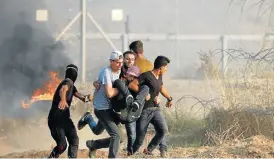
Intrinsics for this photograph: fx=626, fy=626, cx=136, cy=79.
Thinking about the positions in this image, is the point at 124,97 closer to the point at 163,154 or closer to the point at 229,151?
the point at 163,154

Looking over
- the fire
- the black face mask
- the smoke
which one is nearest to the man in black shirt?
the black face mask

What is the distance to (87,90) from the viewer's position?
15344mm

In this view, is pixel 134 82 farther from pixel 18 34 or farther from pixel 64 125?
pixel 18 34

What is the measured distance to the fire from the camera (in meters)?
13.4

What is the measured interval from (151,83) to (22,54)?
8619 millimetres

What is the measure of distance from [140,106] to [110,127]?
46 cm

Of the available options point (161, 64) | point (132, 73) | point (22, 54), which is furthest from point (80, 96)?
point (22, 54)

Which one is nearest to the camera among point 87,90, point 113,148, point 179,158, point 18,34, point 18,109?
point 113,148

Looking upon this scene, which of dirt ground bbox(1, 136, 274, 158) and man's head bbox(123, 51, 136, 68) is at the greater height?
man's head bbox(123, 51, 136, 68)

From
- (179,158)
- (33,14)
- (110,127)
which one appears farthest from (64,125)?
(33,14)

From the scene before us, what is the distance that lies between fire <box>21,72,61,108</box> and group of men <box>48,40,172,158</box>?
518 centimetres

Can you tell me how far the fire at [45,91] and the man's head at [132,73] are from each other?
211 inches

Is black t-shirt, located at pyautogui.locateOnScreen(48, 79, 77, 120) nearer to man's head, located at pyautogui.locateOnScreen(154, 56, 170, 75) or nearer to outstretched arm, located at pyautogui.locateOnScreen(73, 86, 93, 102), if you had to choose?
outstretched arm, located at pyautogui.locateOnScreen(73, 86, 93, 102)

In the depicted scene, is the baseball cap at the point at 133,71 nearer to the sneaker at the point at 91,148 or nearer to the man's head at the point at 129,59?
the man's head at the point at 129,59
